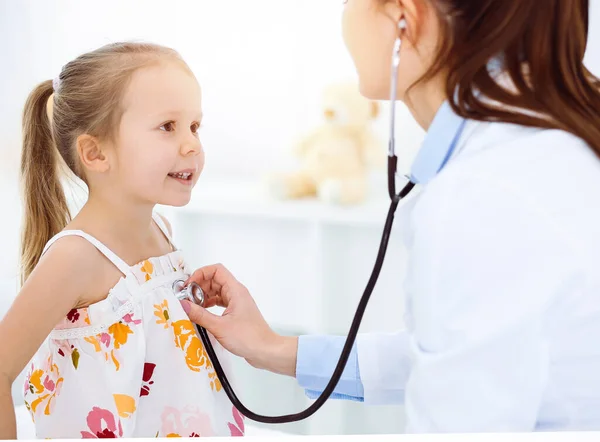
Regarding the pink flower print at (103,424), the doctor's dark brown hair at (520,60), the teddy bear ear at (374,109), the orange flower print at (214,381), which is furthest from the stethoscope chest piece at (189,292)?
the teddy bear ear at (374,109)

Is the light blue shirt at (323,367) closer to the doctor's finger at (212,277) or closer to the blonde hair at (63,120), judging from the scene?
the doctor's finger at (212,277)

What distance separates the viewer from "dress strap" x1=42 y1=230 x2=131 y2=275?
3.49 ft

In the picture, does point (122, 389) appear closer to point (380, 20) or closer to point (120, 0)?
point (380, 20)

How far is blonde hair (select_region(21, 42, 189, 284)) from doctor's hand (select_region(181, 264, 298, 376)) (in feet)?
0.92

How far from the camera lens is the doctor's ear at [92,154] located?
1.14m

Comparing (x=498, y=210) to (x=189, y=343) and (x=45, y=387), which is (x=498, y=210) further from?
(x=45, y=387)

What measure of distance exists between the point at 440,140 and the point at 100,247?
1.76ft

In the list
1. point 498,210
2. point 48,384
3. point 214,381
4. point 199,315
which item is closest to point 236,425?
point 214,381

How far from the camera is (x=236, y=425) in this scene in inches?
46.4

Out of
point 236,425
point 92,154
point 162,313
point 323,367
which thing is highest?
point 92,154

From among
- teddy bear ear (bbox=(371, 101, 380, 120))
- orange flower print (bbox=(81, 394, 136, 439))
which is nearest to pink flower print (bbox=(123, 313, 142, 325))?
orange flower print (bbox=(81, 394, 136, 439))

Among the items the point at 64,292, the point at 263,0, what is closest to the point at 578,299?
the point at 64,292

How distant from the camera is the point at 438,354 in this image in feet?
2.43

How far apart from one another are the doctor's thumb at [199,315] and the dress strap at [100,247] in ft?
0.36
